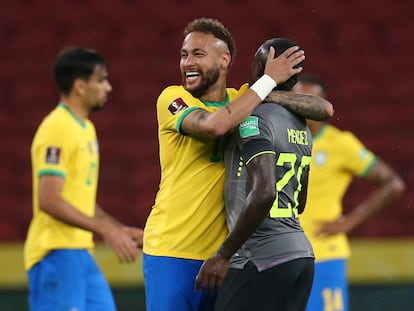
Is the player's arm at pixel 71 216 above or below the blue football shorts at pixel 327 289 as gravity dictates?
above

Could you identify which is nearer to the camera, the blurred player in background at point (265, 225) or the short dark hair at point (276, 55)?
the blurred player in background at point (265, 225)

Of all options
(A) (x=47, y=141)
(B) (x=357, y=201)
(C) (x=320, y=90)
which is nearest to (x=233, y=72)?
(B) (x=357, y=201)

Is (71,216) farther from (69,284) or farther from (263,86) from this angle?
(263,86)

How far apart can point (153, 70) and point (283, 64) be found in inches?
250

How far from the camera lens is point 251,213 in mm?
3678

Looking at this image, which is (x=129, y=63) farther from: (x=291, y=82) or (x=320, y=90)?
(x=291, y=82)

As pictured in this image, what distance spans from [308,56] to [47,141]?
15.3 feet

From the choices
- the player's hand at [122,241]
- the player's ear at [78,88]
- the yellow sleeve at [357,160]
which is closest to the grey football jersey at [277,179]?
the player's hand at [122,241]

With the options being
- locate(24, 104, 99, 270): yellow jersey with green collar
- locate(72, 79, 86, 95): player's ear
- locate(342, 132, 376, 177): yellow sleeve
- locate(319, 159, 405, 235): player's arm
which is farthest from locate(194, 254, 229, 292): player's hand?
locate(342, 132, 376, 177): yellow sleeve

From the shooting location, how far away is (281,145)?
12.6ft

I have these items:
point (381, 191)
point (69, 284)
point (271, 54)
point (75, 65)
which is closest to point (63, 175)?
point (69, 284)

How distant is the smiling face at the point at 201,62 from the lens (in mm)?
4180

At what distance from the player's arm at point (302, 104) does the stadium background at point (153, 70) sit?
5064mm

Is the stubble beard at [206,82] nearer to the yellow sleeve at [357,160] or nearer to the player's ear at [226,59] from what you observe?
the player's ear at [226,59]
